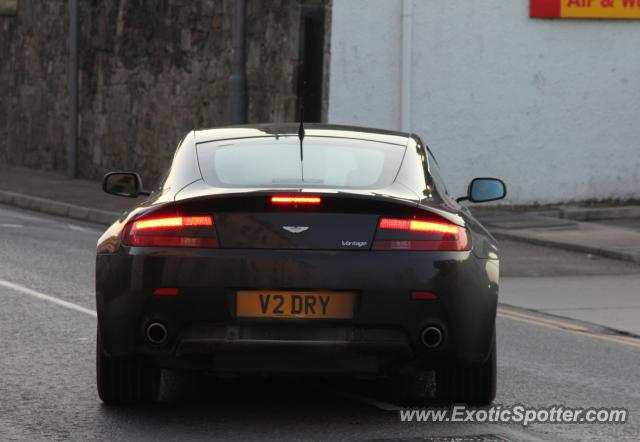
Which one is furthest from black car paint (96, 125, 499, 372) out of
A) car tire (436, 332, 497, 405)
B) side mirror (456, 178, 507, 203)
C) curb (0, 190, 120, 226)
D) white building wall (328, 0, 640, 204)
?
white building wall (328, 0, 640, 204)

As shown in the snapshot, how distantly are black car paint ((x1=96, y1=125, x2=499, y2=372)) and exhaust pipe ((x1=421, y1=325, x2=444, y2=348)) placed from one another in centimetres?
2

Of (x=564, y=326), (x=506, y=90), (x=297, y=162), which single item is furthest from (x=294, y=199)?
(x=506, y=90)

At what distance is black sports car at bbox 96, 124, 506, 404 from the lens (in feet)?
22.9

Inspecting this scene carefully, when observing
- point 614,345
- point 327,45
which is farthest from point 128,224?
point 327,45

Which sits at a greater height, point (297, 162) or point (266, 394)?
point (297, 162)

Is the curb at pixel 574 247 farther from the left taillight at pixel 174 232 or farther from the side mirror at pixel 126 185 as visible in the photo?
the left taillight at pixel 174 232

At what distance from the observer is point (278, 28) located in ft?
73.3

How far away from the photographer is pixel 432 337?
23.3ft

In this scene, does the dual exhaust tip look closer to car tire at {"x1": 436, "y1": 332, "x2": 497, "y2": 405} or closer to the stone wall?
car tire at {"x1": 436, "y1": 332, "x2": 497, "y2": 405}

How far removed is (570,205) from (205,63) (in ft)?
19.5

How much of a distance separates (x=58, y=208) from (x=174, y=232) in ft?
50.2

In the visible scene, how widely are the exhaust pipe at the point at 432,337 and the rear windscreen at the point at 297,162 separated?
2.59 ft

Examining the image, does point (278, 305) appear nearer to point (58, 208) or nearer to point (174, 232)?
point (174, 232)

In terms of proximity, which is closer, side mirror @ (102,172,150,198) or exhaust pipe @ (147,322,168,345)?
exhaust pipe @ (147,322,168,345)
